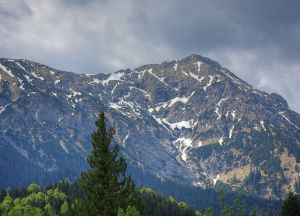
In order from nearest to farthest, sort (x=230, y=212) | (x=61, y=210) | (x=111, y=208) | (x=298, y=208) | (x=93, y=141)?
1. (x=111, y=208)
2. (x=93, y=141)
3. (x=298, y=208)
4. (x=230, y=212)
5. (x=61, y=210)

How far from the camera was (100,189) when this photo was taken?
135ft

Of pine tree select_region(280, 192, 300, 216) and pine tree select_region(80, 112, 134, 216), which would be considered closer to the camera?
pine tree select_region(80, 112, 134, 216)

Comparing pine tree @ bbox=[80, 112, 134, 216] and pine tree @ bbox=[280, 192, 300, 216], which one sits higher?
pine tree @ bbox=[280, 192, 300, 216]

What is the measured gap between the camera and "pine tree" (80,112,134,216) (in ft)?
132

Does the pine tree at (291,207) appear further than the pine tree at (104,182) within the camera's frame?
Yes

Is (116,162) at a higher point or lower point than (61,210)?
lower

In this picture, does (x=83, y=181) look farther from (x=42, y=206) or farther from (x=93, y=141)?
(x=42, y=206)

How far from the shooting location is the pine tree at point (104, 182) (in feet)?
132

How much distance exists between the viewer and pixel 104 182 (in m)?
41.8

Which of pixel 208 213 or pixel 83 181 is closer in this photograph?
pixel 83 181

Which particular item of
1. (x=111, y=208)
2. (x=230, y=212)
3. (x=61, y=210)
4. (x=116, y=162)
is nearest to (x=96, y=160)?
(x=116, y=162)

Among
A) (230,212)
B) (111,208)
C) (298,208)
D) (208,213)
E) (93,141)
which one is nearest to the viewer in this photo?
(111,208)

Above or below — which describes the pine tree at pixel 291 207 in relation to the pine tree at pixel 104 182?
above

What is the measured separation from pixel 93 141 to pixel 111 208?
247 inches
